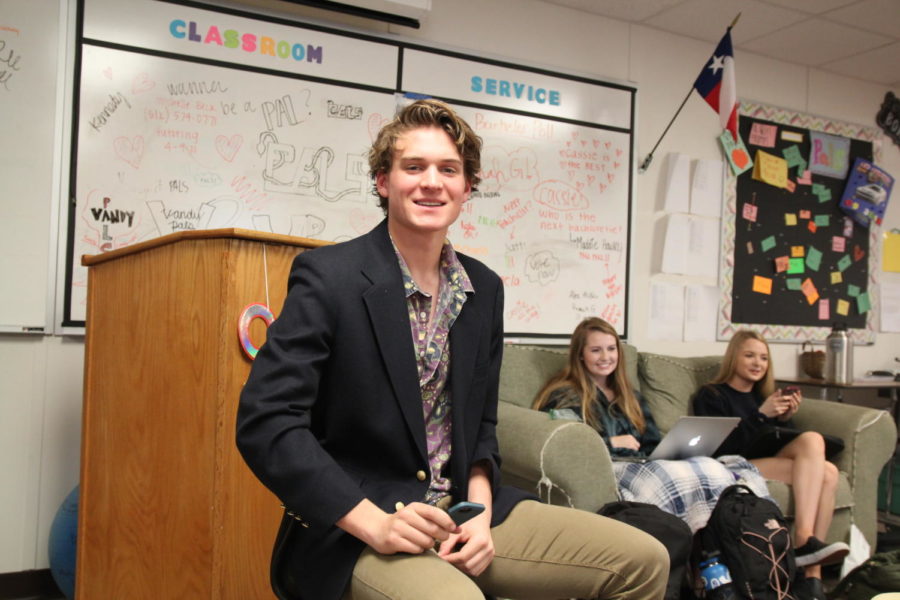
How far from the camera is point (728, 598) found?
213 centimetres

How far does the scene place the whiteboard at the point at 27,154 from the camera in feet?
7.83

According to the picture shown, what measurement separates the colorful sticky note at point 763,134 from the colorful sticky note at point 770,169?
56 millimetres

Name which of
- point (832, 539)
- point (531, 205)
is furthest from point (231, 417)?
point (832, 539)

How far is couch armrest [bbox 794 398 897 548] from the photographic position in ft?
8.90

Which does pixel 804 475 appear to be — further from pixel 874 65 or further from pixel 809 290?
pixel 874 65

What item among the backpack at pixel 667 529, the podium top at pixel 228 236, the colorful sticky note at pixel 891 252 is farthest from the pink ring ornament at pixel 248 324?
the colorful sticky note at pixel 891 252

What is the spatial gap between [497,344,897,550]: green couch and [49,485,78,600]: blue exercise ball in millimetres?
1422

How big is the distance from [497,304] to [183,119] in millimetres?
1805

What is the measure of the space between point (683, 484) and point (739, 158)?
212 centimetres

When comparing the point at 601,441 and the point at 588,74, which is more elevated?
the point at 588,74

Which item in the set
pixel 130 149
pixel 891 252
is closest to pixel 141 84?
pixel 130 149

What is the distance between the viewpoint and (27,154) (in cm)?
241

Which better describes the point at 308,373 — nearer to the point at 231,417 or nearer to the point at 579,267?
the point at 231,417

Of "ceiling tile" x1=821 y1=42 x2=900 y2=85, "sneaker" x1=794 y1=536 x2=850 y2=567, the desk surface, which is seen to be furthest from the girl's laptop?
"ceiling tile" x1=821 y1=42 x2=900 y2=85
